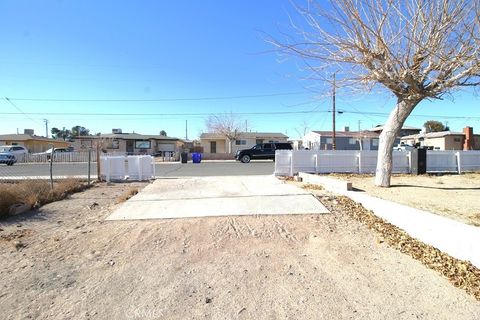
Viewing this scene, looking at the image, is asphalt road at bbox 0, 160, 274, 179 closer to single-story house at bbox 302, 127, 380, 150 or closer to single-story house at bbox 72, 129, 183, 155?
single-story house at bbox 72, 129, 183, 155

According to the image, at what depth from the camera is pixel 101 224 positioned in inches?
255

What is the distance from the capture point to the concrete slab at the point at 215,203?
23.1ft

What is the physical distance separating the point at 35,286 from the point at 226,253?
7.80 ft

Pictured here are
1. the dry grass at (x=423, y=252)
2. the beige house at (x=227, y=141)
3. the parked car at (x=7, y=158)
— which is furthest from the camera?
the beige house at (x=227, y=141)

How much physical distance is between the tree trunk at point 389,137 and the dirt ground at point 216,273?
16.2 ft

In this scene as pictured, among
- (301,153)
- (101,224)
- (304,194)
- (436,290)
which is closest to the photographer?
(436,290)

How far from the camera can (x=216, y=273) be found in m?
4.19

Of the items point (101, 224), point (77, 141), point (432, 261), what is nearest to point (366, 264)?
point (432, 261)

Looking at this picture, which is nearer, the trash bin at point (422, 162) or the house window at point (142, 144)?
the trash bin at point (422, 162)

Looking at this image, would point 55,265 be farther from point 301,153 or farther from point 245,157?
point 245,157

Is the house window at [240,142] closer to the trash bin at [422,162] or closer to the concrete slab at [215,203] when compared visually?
the trash bin at [422,162]

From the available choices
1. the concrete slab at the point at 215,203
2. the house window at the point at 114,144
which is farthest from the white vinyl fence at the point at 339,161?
the house window at the point at 114,144

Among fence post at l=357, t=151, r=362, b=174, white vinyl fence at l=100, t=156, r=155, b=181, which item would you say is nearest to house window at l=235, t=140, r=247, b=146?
fence post at l=357, t=151, r=362, b=174

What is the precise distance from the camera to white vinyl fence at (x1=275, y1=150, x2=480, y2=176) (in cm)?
1566
